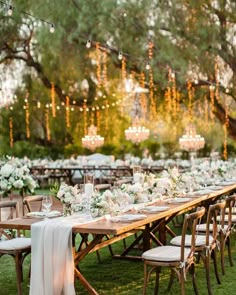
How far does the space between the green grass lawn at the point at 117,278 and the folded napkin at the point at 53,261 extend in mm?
864

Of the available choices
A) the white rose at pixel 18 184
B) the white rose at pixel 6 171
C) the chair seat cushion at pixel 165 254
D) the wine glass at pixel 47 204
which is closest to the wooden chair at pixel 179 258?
the chair seat cushion at pixel 165 254

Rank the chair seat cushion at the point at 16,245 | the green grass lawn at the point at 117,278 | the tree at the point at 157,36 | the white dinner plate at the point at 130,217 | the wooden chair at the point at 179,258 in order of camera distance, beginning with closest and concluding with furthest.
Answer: the wooden chair at the point at 179,258 → the white dinner plate at the point at 130,217 → the chair seat cushion at the point at 16,245 → the green grass lawn at the point at 117,278 → the tree at the point at 157,36

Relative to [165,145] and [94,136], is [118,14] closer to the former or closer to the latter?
[94,136]

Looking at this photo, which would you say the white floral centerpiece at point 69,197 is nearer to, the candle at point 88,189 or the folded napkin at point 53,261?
the candle at point 88,189

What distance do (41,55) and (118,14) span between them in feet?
13.8

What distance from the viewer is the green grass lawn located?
18.8 ft

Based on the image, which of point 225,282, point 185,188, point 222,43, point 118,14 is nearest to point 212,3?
point 222,43

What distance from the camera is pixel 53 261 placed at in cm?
484

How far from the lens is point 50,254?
485 cm

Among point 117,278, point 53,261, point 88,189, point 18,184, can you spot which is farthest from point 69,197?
point 18,184

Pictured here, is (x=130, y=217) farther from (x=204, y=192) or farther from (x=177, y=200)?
(x=204, y=192)

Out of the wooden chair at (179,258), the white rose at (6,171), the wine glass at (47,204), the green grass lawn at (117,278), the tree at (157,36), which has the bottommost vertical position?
the green grass lawn at (117,278)

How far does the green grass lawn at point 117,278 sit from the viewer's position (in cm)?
574

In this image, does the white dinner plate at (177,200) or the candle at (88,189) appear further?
the white dinner plate at (177,200)
